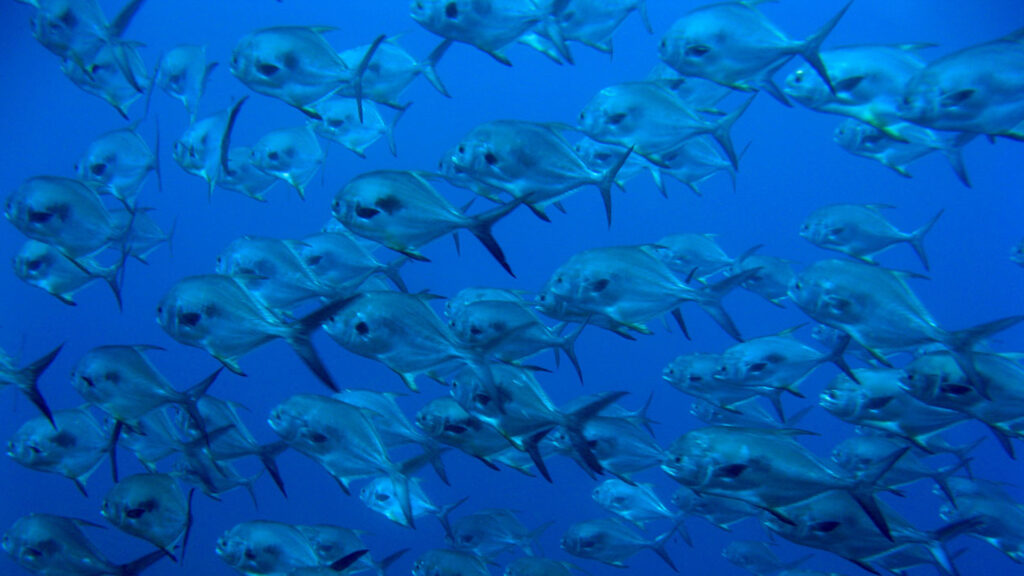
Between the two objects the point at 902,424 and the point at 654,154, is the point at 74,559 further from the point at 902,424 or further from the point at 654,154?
the point at 902,424

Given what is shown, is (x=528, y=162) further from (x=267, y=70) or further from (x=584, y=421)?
(x=267, y=70)

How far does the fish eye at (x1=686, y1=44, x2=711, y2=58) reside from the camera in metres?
3.49

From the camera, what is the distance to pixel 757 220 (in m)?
15.2

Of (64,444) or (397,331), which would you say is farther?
(64,444)

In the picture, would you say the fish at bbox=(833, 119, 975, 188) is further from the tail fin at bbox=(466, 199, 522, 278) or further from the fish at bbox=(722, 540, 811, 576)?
the fish at bbox=(722, 540, 811, 576)

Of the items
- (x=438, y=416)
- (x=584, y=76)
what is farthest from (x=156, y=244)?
(x=584, y=76)

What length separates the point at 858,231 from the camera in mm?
4570

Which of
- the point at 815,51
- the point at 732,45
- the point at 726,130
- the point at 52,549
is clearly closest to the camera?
the point at 815,51

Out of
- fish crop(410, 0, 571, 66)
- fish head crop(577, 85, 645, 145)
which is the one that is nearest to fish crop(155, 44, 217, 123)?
fish crop(410, 0, 571, 66)

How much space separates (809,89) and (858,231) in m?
1.39

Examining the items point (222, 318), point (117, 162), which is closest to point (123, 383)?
point (222, 318)

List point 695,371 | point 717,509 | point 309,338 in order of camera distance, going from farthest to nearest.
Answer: point 717,509 < point 695,371 < point 309,338

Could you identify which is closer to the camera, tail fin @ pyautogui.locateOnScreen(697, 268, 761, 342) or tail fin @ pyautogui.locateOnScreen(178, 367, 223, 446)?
tail fin @ pyautogui.locateOnScreen(178, 367, 223, 446)

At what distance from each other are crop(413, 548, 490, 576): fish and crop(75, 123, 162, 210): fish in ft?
11.7
